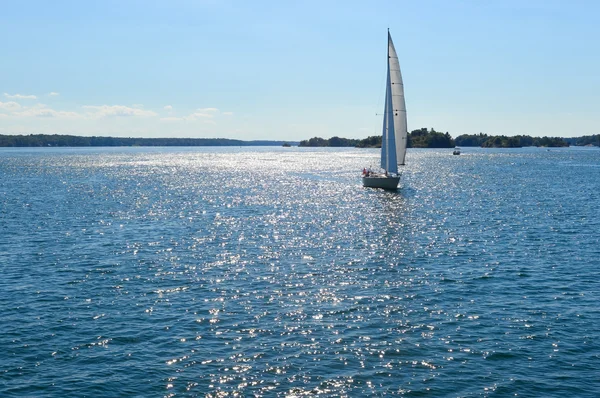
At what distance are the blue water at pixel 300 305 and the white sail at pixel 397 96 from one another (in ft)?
99.8

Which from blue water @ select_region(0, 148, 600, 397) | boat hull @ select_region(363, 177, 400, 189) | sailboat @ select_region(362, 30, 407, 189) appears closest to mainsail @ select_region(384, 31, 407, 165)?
sailboat @ select_region(362, 30, 407, 189)

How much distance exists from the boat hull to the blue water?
29819 mm

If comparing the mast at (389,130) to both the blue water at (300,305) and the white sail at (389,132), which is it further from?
the blue water at (300,305)

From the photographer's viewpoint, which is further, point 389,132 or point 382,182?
point 382,182

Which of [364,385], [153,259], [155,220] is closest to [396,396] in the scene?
[364,385]

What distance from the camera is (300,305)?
112 feet

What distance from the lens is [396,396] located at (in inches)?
893

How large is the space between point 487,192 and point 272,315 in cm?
8061

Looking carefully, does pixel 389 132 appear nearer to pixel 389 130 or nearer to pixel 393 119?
pixel 389 130

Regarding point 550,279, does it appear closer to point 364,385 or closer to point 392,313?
point 392,313

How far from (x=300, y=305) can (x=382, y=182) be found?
232 ft

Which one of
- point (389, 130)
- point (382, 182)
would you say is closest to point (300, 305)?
point (389, 130)

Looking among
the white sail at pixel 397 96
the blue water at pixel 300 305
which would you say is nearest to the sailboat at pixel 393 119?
the white sail at pixel 397 96

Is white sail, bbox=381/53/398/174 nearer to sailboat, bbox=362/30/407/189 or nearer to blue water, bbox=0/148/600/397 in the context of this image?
sailboat, bbox=362/30/407/189
